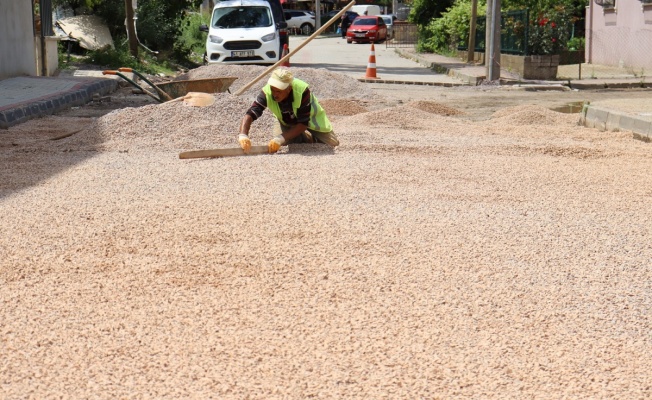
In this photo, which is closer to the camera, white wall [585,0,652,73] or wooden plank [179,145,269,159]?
wooden plank [179,145,269,159]

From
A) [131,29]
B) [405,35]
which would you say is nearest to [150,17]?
[131,29]

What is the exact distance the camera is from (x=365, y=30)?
166 ft

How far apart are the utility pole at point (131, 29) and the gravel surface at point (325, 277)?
52.1ft

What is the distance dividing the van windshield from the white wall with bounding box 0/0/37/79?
5692mm

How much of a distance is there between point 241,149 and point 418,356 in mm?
5138

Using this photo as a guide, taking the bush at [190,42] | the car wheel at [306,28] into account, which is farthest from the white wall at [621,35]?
the car wheel at [306,28]

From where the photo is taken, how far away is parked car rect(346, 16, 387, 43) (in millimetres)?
50500

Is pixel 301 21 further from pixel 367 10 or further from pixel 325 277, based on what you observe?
pixel 325 277

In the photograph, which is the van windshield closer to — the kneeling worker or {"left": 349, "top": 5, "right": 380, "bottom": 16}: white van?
the kneeling worker

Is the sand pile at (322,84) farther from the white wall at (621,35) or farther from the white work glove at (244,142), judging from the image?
the white wall at (621,35)

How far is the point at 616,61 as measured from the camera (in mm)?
26203

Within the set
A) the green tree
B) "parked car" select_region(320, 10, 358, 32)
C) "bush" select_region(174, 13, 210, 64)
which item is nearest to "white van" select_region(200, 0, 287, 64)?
"bush" select_region(174, 13, 210, 64)

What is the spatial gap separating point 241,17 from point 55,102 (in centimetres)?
1107

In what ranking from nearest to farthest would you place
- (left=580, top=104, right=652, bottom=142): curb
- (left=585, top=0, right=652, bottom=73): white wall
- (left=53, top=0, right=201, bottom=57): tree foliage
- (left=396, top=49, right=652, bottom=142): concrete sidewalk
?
(left=580, top=104, right=652, bottom=142): curb, (left=396, top=49, right=652, bottom=142): concrete sidewalk, (left=585, top=0, right=652, bottom=73): white wall, (left=53, top=0, right=201, bottom=57): tree foliage
